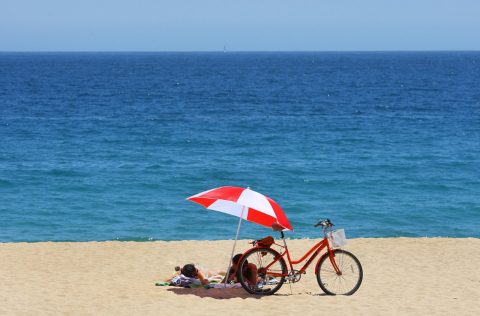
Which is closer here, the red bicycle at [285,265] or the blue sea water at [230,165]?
the red bicycle at [285,265]

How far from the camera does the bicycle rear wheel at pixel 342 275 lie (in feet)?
41.3

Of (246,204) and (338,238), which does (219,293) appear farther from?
(338,238)

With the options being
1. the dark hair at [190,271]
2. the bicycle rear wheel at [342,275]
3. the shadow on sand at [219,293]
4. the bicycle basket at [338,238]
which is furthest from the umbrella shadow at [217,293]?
the bicycle basket at [338,238]

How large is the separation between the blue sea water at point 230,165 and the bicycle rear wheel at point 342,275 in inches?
352

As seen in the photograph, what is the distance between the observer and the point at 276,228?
40.9 ft

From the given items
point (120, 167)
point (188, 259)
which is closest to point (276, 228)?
point (188, 259)

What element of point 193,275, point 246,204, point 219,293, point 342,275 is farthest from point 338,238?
point 193,275

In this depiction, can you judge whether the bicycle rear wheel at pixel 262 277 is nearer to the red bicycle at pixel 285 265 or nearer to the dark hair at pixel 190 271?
the red bicycle at pixel 285 265

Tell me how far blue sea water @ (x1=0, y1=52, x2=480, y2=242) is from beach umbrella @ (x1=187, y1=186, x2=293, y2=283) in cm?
980

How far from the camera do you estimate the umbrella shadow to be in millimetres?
12484

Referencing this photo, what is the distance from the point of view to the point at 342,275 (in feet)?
44.0

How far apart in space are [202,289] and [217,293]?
15.8 inches

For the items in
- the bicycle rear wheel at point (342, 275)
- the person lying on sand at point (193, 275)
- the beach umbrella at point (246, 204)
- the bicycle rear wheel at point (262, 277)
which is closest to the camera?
the beach umbrella at point (246, 204)

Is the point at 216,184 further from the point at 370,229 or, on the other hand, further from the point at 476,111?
the point at 476,111
